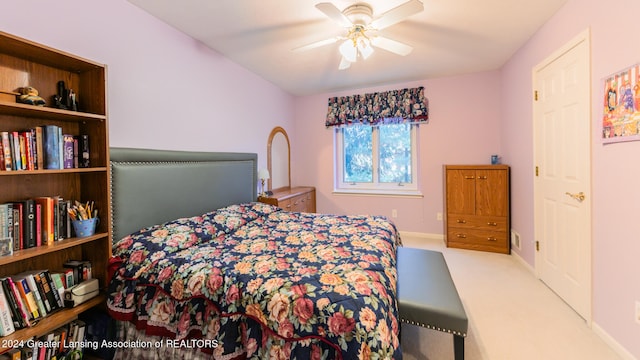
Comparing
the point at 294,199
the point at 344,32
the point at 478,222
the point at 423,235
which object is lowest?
the point at 423,235

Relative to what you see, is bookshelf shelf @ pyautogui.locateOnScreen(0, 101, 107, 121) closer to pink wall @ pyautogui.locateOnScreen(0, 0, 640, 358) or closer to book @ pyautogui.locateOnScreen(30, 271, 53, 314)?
pink wall @ pyautogui.locateOnScreen(0, 0, 640, 358)

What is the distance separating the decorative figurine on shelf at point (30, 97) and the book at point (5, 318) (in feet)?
2.93

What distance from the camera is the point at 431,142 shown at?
13.3 feet

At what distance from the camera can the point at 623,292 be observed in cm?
159

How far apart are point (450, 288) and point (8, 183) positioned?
247 centimetres

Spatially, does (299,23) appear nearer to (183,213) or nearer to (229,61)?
(229,61)

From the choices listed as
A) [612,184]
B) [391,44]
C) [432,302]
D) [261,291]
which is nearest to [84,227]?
[261,291]

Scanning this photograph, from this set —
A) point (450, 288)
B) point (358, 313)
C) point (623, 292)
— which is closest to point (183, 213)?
point (358, 313)

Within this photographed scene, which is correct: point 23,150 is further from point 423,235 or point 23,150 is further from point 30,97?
point 423,235

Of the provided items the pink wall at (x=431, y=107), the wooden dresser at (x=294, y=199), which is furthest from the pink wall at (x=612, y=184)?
the wooden dresser at (x=294, y=199)

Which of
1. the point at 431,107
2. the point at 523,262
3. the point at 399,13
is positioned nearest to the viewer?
the point at 399,13

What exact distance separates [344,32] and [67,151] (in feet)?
7.59

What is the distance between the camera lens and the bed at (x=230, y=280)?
1.13 meters

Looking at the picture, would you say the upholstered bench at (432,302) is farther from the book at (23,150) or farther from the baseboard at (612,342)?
the book at (23,150)
